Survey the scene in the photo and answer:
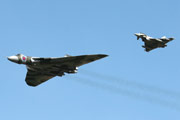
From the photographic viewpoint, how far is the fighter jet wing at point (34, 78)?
246ft

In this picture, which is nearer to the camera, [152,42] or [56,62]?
[56,62]

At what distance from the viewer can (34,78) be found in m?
77.0

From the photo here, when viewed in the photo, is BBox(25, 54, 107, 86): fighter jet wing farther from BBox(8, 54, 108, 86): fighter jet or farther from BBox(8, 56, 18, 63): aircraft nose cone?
BBox(8, 56, 18, 63): aircraft nose cone

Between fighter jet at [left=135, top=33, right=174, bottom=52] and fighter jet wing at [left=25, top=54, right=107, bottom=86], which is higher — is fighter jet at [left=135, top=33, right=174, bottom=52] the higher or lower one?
the higher one

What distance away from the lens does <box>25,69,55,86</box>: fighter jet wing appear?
246 ft

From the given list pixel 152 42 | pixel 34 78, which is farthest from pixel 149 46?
pixel 34 78

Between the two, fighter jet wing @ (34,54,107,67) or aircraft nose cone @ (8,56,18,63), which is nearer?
fighter jet wing @ (34,54,107,67)

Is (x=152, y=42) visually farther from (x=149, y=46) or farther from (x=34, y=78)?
(x=34, y=78)

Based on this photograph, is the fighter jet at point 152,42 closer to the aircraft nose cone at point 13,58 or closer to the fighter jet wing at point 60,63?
the fighter jet wing at point 60,63

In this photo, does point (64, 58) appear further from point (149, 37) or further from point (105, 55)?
point (149, 37)

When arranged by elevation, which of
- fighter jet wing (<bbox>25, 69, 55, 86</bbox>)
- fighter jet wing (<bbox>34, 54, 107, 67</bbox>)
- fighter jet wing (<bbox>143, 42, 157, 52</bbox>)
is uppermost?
fighter jet wing (<bbox>143, 42, 157, 52</bbox>)

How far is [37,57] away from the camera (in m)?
65.1

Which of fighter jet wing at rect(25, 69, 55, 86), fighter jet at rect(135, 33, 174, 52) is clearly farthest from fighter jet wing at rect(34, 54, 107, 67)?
fighter jet at rect(135, 33, 174, 52)

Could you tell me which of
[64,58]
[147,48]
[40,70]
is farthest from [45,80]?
[147,48]
